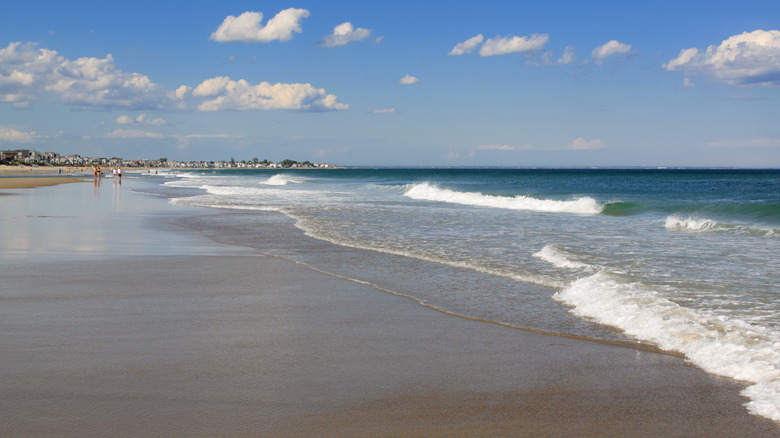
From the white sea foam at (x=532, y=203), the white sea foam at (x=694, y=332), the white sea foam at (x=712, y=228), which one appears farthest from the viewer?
the white sea foam at (x=532, y=203)

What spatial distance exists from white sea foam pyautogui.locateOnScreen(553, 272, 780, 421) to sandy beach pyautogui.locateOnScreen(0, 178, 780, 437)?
203 mm

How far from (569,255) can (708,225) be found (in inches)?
351

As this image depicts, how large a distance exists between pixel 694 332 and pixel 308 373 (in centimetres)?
408

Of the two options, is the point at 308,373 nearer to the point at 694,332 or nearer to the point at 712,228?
the point at 694,332

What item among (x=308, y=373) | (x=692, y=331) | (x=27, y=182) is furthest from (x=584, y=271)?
(x=27, y=182)

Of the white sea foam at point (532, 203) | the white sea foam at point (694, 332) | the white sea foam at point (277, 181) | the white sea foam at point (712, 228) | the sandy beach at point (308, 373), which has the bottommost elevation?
the sandy beach at point (308, 373)

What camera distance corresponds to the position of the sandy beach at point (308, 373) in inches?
166

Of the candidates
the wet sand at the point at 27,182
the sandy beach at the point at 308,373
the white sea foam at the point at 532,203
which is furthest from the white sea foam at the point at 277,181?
the sandy beach at the point at 308,373

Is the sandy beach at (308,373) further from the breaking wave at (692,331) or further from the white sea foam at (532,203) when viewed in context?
the white sea foam at (532,203)

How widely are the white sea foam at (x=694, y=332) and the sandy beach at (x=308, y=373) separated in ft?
0.67

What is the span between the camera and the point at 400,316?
291 inches

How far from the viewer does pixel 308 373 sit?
520cm

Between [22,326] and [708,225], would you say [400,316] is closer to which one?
[22,326]

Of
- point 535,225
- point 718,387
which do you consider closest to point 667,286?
point 718,387
